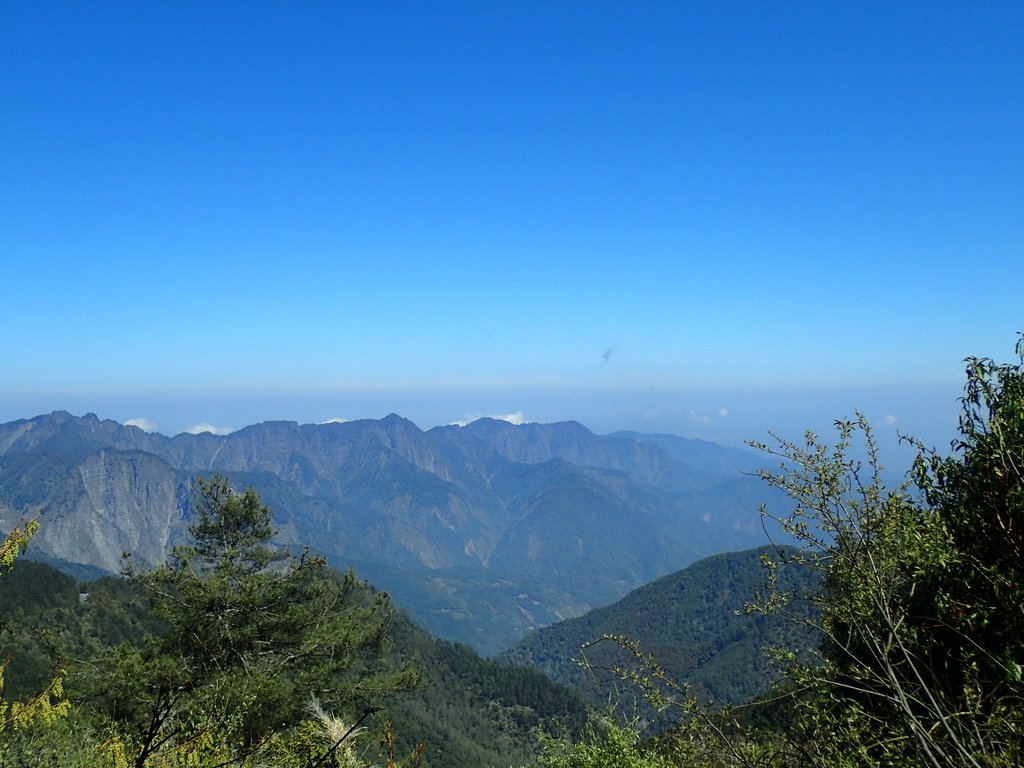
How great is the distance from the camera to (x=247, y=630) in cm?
1705

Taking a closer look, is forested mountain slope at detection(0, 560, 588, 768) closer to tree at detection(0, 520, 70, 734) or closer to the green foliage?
tree at detection(0, 520, 70, 734)

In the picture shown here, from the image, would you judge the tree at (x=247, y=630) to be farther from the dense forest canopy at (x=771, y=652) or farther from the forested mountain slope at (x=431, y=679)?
the forested mountain slope at (x=431, y=679)

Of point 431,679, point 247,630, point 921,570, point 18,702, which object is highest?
point 921,570

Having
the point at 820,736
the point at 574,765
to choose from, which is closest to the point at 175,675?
the point at 574,765

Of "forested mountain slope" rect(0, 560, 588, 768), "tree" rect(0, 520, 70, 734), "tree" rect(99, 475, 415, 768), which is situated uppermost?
"tree" rect(0, 520, 70, 734)

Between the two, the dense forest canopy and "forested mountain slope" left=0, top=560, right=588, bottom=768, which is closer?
the dense forest canopy

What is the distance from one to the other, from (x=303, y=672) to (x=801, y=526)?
16365mm

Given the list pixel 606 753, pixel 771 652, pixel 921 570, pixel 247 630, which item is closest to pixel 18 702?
pixel 606 753

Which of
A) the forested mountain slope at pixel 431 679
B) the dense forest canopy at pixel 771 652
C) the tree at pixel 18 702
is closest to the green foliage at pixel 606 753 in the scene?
the dense forest canopy at pixel 771 652

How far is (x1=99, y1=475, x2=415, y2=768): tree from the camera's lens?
1577 centimetres

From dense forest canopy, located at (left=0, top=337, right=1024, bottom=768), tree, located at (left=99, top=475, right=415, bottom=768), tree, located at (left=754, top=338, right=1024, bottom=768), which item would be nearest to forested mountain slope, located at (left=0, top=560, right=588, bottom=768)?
tree, located at (left=99, top=475, right=415, bottom=768)

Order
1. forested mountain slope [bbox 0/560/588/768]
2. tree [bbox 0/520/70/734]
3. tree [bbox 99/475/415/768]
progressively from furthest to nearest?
forested mountain slope [bbox 0/560/588/768] → tree [bbox 99/475/415/768] → tree [bbox 0/520/70/734]

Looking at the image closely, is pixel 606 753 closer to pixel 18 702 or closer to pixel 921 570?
pixel 921 570

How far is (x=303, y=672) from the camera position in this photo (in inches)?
701
